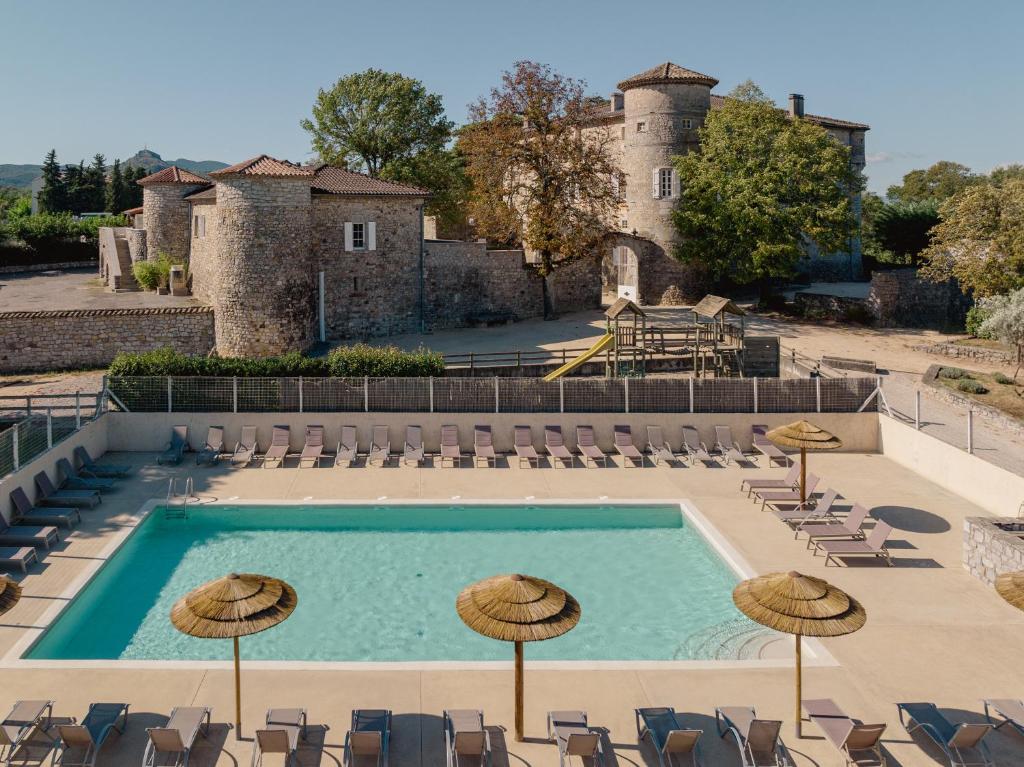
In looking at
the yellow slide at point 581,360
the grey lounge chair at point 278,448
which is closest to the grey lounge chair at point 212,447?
the grey lounge chair at point 278,448

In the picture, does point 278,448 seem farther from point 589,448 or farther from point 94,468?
point 589,448

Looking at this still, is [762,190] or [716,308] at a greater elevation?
[762,190]

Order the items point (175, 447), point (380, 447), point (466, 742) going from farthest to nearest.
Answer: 1. point (380, 447)
2. point (175, 447)
3. point (466, 742)

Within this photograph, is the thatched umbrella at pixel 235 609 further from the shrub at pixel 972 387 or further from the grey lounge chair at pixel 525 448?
the shrub at pixel 972 387

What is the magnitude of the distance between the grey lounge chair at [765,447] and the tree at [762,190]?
53.0 ft

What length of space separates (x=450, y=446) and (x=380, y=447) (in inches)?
65.9

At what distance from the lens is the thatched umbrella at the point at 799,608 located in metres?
8.90

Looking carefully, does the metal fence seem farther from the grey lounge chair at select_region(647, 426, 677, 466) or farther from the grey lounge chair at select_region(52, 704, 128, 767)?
the grey lounge chair at select_region(52, 704, 128, 767)

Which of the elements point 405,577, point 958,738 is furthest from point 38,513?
point 958,738

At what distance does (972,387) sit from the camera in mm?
25906

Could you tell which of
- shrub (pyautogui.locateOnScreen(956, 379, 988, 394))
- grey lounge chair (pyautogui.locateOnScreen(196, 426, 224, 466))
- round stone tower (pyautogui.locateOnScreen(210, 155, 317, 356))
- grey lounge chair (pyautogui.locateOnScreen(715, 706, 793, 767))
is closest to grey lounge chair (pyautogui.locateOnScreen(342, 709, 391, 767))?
grey lounge chair (pyautogui.locateOnScreen(715, 706, 793, 767))

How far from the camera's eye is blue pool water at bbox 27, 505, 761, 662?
12273mm

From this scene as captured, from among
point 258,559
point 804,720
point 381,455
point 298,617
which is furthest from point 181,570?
point 804,720

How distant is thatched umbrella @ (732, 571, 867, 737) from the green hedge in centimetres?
1459
